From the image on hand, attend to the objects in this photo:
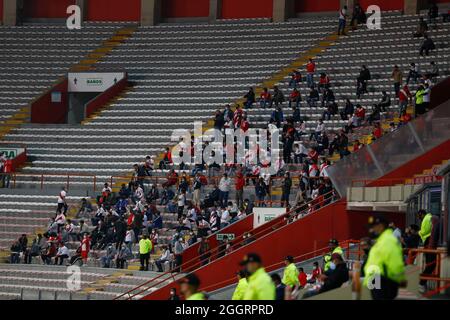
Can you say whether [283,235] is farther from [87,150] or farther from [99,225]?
[87,150]

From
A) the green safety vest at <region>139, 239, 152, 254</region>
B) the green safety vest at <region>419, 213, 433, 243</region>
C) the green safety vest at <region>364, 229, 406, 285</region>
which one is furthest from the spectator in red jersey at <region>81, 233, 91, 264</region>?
the green safety vest at <region>364, 229, 406, 285</region>

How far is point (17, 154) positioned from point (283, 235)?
50.4 feet

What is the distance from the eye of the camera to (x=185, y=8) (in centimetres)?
5491

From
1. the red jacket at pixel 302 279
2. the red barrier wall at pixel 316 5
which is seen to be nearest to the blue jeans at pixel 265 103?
the red barrier wall at pixel 316 5

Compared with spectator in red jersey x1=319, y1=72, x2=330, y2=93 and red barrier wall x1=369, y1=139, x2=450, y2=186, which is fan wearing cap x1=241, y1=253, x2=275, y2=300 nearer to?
red barrier wall x1=369, y1=139, x2=450, y2=186

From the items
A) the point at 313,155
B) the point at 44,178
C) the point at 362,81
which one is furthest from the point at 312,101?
the point at 44,178

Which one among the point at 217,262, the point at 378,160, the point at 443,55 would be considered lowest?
the point at 217,262

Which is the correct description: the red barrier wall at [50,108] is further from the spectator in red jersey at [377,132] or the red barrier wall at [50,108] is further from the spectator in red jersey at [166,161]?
the spectator in red jersey at [377,132]

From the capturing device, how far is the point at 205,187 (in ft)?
130

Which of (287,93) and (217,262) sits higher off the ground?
(287,93)

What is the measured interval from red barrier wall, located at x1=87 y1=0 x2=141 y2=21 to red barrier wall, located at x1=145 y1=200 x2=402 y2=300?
80.8 feet

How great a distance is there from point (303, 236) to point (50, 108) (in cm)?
1993
